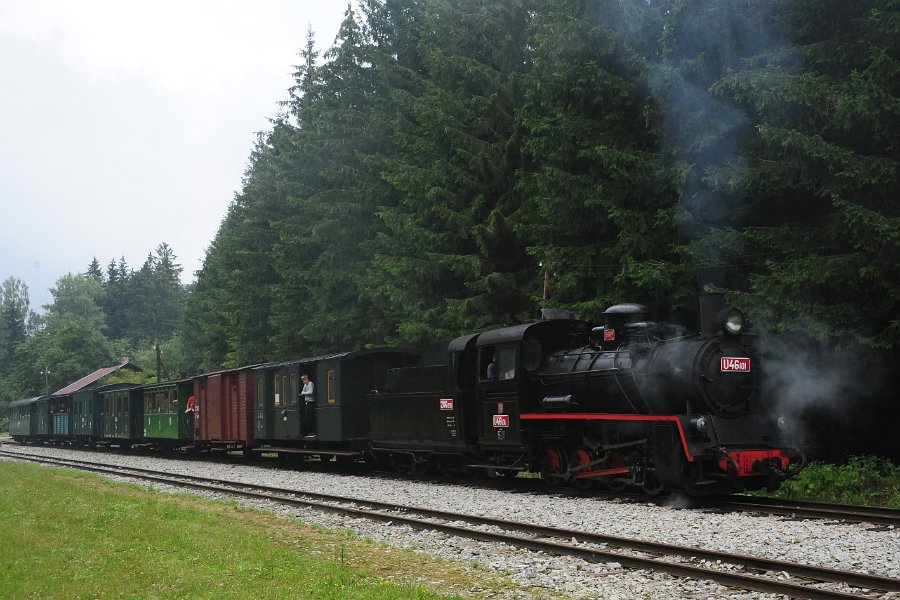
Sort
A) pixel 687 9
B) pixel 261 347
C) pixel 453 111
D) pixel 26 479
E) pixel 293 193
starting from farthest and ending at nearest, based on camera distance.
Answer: pixel 261 347 < pixel 293 193 < pixel 453 111 < pixel 26 479 < pixel 687 9

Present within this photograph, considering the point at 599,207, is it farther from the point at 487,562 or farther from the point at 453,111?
the point at 487,562

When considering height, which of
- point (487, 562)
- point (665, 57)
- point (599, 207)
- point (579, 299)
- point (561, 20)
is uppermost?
point (561, 20)

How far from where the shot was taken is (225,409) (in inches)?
1146

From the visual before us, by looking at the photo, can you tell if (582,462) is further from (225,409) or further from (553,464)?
(225,409)

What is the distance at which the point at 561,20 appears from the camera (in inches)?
723

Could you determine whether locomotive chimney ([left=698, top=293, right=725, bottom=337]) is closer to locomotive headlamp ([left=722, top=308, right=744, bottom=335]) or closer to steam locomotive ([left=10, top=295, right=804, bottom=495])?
steam locomotive ([left=10, top=295, right=804, bottom=495])

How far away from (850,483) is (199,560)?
10.4 meters

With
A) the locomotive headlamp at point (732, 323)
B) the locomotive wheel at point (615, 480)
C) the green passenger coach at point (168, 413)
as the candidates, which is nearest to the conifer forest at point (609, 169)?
the locomotive headlamp at point (732, 323)

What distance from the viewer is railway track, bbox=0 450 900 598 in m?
7.27

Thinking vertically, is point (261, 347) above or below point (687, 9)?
below

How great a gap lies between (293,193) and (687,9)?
2202cm

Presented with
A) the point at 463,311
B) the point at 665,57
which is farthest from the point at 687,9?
the point at 463,311

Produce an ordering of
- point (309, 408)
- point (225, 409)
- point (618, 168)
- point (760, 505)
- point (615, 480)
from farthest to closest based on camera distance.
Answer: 1. point (225, 409)
2. point (309, 408)
3. point (618, 168)
4. point (615, 480)
5. point (760, 505)

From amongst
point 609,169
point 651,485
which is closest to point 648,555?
point 651,485
